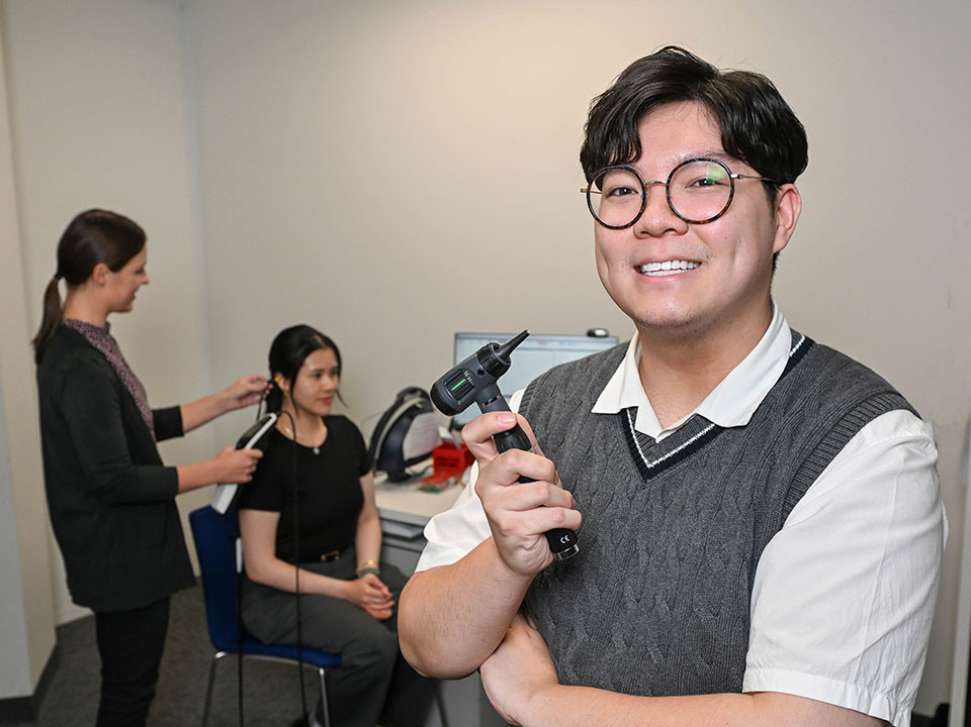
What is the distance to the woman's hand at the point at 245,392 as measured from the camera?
8.43 ft

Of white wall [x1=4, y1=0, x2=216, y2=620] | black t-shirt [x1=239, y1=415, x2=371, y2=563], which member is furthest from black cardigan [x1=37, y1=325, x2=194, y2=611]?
white wall [x1=4, y1=0, x2=216, y2=620]

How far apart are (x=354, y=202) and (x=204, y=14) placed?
48.3 inches

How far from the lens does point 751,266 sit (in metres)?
0.90

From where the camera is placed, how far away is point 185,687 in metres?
2.80

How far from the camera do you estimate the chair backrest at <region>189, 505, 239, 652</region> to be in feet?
7.16

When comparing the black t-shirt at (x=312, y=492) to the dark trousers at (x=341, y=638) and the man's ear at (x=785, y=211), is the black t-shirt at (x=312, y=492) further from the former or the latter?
the man's ear at (x=785, y=211)

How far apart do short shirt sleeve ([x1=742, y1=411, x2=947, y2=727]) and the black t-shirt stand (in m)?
1.72

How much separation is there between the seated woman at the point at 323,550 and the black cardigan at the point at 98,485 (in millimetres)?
244

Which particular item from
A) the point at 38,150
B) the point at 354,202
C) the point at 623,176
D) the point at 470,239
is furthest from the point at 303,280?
the point at 623,176

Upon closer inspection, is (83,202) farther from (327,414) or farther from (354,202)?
(327,414)

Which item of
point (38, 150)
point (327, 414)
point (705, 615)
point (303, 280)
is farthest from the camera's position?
point (303, 280)

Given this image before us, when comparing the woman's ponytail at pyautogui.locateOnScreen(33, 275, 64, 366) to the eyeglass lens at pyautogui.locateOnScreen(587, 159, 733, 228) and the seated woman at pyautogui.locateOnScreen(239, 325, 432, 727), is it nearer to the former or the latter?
the seated woman at pyautogui.locateOnScreen(239, 325, 432, 727)

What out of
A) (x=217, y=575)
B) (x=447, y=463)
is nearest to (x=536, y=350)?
(x=447, y=463)

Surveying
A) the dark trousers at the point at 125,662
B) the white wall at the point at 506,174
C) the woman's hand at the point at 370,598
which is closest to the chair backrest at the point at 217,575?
the dark trousers at the point at 125,662
